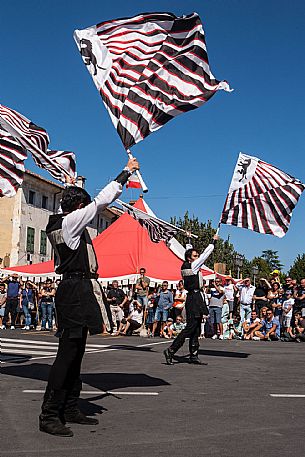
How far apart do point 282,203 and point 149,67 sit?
18.2 feet

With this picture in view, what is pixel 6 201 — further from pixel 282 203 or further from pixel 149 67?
pixel 149 67

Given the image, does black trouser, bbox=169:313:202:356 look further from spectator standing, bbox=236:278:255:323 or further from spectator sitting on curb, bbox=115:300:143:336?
spectator sitting on curb, bbox=115:300:143:336

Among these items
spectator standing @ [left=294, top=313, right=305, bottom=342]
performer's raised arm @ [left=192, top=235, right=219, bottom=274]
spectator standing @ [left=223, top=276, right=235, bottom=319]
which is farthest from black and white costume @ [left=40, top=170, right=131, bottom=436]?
spectator standing @ [left=223, top=276, right=235, bottom=319]

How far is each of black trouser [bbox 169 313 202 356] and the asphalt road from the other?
1.02 ft

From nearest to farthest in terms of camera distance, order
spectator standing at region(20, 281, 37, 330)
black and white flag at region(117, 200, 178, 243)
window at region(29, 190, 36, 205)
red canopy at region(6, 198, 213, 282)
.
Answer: black and white flag at region(117, 200, 178, 243)
spectator standing at region(20, 281, 37, 330)
red canopy at region(6, 198, 213, 282)
window at region(29, 190, 36, 205)

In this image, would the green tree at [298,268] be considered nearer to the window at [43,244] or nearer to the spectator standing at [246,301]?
the window at [43,244]

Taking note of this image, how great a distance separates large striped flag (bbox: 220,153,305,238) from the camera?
12.9 meters

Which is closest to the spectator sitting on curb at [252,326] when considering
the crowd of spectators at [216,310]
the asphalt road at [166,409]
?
the crowd of spectators at [216,310]

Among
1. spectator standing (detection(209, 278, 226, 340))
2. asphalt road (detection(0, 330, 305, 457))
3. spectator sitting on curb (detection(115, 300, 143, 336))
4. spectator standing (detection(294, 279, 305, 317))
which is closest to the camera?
asphalt road (detection(0, 330, 305, 457))

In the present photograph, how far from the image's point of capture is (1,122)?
10.9m

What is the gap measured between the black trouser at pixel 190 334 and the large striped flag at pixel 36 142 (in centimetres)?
332

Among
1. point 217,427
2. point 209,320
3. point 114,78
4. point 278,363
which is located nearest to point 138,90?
point 114,78

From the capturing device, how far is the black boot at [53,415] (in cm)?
509

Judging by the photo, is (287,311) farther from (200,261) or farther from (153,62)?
(153,62)
